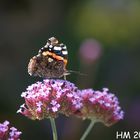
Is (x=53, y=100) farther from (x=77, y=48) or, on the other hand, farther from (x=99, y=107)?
(x=77, y=48)

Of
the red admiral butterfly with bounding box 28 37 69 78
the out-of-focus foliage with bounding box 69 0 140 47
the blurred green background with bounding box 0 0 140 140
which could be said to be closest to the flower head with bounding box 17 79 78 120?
the red admiral butterfly with bounding box 28 37 69 78

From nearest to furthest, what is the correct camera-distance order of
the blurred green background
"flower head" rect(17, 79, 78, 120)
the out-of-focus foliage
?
"flower head" rect(17, 79, 78, 120) < the blurred green background < the out-of-focus foliage

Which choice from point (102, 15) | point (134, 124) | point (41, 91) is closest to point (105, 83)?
point (134, 124)

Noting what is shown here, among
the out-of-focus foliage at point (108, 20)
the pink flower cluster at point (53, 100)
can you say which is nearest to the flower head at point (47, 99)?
the pink flower cluster at point (53, 100)

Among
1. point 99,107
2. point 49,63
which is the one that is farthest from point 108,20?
point 99,107

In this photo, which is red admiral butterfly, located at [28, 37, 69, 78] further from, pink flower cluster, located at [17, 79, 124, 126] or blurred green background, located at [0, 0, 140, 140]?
blurred green background, located at [0, 0, 140, 140]

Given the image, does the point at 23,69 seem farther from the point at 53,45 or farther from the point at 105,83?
the point at 53,45

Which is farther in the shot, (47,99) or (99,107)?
(99,107)
